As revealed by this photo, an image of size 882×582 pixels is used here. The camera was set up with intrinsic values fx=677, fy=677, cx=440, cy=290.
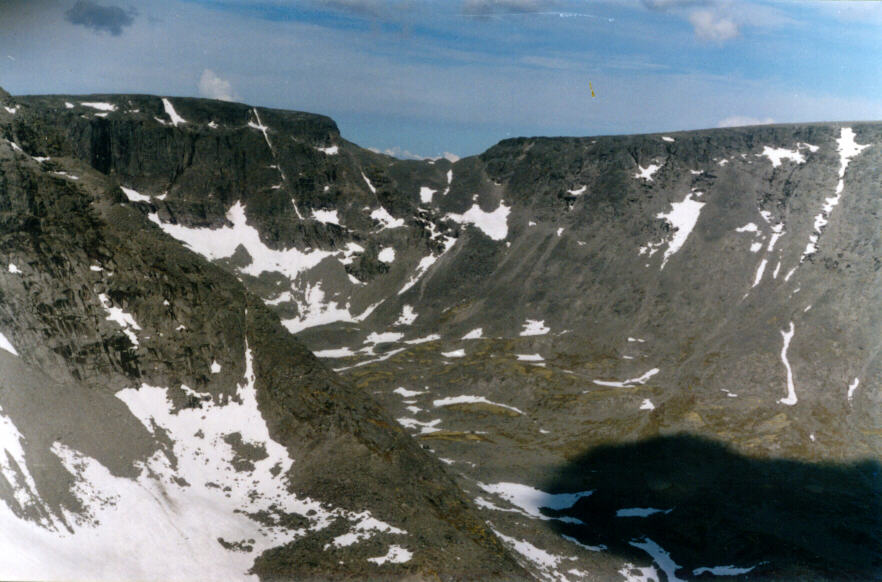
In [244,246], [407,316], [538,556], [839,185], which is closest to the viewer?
[538,556]

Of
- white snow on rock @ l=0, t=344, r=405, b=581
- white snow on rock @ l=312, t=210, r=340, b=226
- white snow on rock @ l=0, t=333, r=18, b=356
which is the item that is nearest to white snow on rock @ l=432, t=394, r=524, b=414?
white snow on rock @ l=0, t=344, r=405, b=581

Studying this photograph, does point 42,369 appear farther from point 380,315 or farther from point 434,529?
point 380,315

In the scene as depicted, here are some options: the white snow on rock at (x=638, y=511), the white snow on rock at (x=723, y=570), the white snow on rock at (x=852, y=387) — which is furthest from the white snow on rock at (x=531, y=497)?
the white snow on rock at (x=852, y=387)

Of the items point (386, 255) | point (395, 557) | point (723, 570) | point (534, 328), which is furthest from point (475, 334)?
point (395, 557)

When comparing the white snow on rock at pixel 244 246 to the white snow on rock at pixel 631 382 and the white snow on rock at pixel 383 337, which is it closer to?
the white snow on rock at pixel 383 337

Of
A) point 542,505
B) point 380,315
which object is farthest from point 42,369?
point 380,315

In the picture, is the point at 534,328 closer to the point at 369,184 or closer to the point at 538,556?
the point at 369,184
